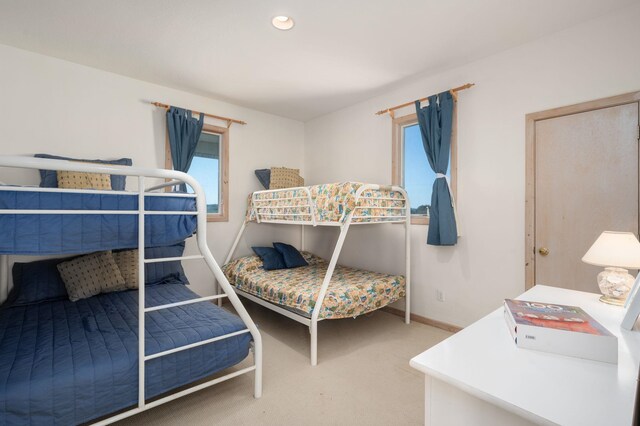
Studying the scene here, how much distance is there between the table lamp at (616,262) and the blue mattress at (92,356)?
2.01m

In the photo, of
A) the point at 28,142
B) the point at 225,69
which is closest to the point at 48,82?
the point at 28,142

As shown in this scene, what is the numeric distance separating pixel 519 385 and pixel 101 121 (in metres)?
3.68

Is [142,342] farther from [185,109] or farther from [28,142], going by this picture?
[185,109]

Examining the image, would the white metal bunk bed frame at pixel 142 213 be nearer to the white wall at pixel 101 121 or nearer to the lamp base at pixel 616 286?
the white wall at pixel 101 121

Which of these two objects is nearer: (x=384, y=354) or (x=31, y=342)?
(x=31, y=342)

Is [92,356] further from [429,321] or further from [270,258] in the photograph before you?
[429,321]

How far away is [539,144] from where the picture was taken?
2.45 meters

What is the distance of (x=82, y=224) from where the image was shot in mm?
1435

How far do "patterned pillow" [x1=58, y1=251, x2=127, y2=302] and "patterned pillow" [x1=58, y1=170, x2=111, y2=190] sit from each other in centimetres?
60

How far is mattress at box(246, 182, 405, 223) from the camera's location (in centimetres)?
260

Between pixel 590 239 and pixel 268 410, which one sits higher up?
pixel 590 239

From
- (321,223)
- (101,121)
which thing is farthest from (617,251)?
(101,121)

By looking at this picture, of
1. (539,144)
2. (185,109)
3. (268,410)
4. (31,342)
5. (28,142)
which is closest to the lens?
(31,342)

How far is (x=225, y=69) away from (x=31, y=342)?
2.51 metres
